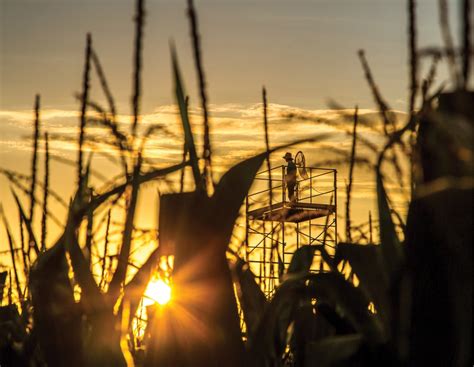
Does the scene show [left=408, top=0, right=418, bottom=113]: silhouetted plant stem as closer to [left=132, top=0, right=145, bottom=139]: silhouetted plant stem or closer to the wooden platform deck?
the wooden platform deck

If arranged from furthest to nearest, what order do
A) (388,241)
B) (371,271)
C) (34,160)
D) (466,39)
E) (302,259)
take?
(34,160), (302,259), (371,271), (388,241), (466,39)

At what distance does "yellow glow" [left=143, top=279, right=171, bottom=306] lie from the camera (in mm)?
1372

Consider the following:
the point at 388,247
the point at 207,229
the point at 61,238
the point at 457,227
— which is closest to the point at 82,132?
the point at 61,238

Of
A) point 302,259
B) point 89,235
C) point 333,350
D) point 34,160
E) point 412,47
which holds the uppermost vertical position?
point 412,47

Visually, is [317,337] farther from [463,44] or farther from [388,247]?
[463,44]

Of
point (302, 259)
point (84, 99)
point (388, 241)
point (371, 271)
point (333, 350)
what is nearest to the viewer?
point (388, 241)

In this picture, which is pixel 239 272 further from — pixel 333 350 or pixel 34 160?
pixel 34 160

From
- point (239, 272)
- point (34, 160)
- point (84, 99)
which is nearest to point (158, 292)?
point (239, 272)

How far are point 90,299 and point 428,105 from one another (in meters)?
0.72

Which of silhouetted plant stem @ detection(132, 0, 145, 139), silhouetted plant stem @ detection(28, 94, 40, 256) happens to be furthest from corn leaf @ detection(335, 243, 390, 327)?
silhouetted plant stem @ detection(28, 94, 40, 256)

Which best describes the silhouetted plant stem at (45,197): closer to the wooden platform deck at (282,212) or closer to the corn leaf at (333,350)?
the wooden platform deck at (282,212)

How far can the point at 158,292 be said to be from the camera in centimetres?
142

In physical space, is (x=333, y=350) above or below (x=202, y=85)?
below

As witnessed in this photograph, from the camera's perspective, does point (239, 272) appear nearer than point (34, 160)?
Yes
